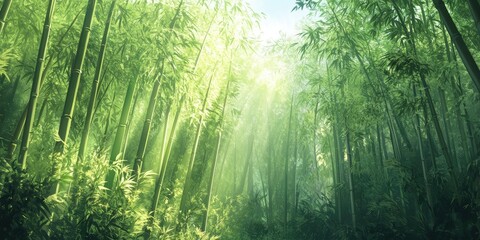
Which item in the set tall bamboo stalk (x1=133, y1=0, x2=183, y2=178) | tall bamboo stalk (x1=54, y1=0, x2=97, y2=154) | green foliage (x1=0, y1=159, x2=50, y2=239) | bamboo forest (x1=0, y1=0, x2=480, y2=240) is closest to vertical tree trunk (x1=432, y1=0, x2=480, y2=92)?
bamboo forest (x1=0, y1=0, x2=480, y2=240)

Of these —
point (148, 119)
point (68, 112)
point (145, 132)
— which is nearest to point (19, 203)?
point (68, 112)

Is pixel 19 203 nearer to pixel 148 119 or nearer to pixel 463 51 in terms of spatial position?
pixel 148 119

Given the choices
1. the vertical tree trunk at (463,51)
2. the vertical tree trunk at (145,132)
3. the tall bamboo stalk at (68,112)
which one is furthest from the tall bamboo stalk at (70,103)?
the vertical tree trunk at (463,51)

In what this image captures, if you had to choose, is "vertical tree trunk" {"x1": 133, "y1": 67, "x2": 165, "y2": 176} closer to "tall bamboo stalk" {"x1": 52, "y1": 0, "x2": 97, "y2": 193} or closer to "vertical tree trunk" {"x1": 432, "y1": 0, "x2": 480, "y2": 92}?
"tall bamboo stalk" {"x1": 52, "y1": 0, "x2": 97, "y2": 193}

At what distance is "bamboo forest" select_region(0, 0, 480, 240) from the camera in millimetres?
2773

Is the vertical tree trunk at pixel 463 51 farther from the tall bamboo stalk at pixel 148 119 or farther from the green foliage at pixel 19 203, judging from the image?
the green foliage at pixel 19 203

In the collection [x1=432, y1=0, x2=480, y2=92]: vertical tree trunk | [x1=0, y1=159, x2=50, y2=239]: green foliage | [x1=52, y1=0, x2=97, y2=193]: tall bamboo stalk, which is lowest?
[x1=0, y1=159, x2=50, y2=239]: green foliage

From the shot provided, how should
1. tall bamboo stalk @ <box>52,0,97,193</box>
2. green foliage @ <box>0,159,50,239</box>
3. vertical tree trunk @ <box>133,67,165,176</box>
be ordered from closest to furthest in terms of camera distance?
1. green foliage @ <box>0,159,50,239</box>
2. tall bamboo stalk @ <box>52,0,97,193</box>
3. vertical tree trunk @ <box>133,67,165,176</box>

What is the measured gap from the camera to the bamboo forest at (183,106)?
2773 mm

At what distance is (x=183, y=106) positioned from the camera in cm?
464

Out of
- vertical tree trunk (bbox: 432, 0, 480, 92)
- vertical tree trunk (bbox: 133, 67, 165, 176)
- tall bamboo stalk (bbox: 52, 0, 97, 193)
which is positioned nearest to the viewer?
vertical tree trunk (bbox: 432, 0, 480, 92)

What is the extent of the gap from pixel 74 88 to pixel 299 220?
6075 mm

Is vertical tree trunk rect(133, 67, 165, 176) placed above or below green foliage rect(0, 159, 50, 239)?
above

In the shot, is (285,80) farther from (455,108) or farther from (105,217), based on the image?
(105,217)
